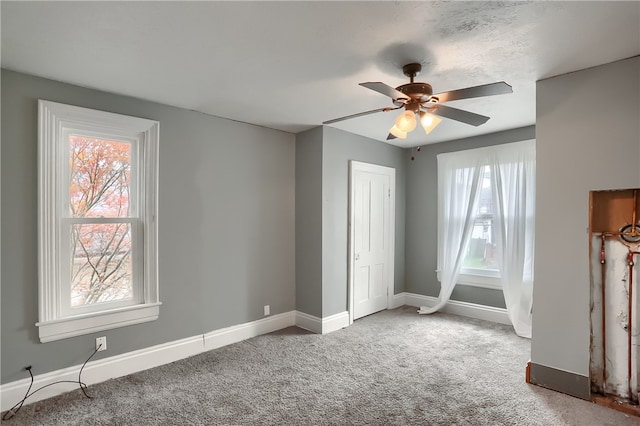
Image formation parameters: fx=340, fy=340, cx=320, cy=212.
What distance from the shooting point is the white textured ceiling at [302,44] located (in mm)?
1770

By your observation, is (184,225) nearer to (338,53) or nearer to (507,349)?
(338,53)

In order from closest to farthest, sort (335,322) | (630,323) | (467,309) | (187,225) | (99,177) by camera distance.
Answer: (630,323)
(99,177)
(187,225)
(335,322)
(467,309)

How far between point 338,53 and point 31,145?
2.36 metres

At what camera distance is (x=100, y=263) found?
116 inches

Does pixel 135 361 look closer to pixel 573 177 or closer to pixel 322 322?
pixel 322 322

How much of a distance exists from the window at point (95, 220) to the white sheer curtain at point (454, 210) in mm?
3587

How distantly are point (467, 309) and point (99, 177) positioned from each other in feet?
14.9

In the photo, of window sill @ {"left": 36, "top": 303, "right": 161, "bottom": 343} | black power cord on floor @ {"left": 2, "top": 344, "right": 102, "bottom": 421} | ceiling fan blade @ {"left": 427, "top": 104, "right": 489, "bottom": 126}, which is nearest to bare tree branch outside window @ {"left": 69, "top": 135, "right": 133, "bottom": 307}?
window sill @ {"left": 36, "top": 303, "right": 161, "bottom": 343}

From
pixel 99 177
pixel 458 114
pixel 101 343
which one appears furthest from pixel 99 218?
pixel 458 114

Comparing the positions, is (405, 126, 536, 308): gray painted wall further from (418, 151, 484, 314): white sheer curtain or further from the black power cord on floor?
the black power cord on floor

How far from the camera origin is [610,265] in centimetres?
245

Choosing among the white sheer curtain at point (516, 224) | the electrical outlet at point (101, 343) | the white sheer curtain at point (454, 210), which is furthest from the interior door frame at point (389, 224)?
the electrical outlet at point (101, 343)

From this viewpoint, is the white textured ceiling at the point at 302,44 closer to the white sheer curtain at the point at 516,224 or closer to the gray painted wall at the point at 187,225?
the gray painted wall at the point at 187,225

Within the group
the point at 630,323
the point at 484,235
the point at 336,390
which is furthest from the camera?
the point at 484,235
